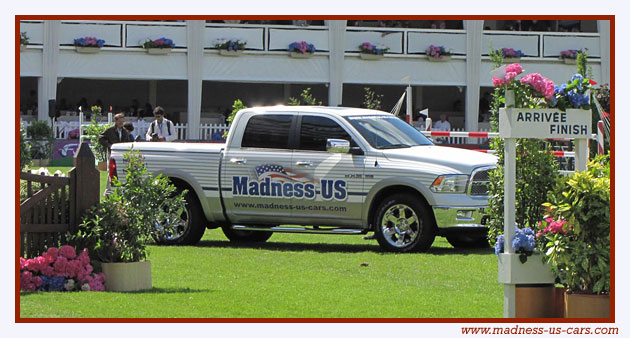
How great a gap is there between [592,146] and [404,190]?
7.92 metres

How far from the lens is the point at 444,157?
593 inches

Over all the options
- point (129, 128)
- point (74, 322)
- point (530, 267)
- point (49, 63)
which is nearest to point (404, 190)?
point (530, 267)

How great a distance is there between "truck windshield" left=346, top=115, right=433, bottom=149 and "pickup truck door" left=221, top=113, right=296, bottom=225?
91 centimetres

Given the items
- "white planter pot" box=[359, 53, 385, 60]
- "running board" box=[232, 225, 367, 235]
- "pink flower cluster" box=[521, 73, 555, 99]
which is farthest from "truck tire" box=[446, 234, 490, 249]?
"white planter pot" box=[359, 53, 385, 60]

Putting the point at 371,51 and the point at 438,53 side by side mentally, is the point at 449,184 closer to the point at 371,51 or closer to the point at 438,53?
the point at 371,51

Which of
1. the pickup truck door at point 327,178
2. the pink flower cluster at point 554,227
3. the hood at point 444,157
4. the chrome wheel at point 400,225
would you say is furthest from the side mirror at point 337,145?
the pink flower cluster at point 554,227

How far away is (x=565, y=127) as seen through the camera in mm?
8914

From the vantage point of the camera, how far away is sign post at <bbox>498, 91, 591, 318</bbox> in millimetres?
8805

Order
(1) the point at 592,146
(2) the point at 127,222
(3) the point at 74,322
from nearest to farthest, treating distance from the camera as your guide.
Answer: (3) the point at 74,322, (2) the point at 127,222, (1) the point at 592,146

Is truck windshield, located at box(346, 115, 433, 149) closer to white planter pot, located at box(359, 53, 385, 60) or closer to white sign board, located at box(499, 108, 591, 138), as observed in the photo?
white sign board, located at box(499, 108, 591, 138)

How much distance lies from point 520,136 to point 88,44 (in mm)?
32909

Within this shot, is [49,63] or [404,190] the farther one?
[49,63]

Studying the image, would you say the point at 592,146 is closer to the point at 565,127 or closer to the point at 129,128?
the point at 129,128

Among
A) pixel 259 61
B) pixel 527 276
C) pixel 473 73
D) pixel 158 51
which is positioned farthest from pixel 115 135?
pixel 473 73
